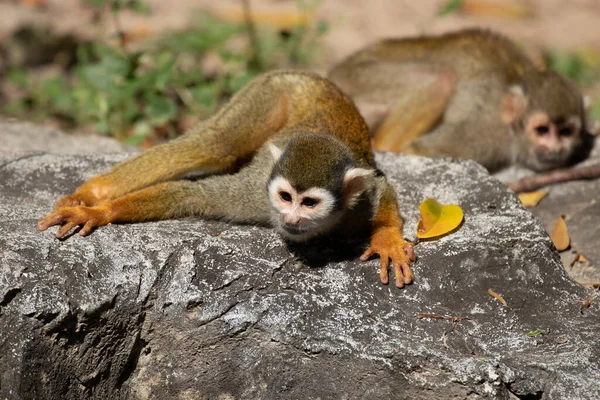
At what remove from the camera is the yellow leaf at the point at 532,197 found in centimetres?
537

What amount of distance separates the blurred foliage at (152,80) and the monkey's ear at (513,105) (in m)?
1.65

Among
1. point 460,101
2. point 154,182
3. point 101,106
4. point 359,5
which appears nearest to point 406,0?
point 359,5

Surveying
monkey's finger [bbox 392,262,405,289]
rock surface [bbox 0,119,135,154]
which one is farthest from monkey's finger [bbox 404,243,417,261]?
rock surface [bbox 0,119,135,154]

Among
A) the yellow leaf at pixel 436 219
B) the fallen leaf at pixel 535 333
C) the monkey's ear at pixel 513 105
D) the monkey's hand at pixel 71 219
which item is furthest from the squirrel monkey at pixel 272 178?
the monkey's ear at pixel 513 105

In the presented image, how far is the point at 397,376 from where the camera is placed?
3.16 meters

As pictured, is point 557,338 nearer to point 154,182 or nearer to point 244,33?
point 154,182

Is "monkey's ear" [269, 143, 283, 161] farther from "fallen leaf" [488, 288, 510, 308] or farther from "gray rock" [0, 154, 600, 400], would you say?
"fallen leaf" [488, 288, 510, 308]

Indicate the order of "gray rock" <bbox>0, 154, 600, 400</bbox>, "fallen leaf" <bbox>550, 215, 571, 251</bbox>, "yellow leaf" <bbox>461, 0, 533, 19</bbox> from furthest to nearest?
"yellow leaf" <bbox>461, 0, 533, 19</bbox> → "fallen leaf" <bbox>550, 215, 571, 251</bbox> → "gray rock" <bbox>0, 154, 600, 400</bbox>

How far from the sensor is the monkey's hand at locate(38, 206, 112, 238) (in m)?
3.57

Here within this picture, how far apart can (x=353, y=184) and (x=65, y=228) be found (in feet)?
4.57

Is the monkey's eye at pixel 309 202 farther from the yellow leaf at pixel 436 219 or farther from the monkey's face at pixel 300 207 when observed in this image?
the yellow leaf at pixel 436 219

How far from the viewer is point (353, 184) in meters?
3.83

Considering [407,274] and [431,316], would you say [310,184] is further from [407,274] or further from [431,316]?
[431,316]

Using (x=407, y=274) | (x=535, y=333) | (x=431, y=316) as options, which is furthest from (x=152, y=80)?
(x=535, y=333)
